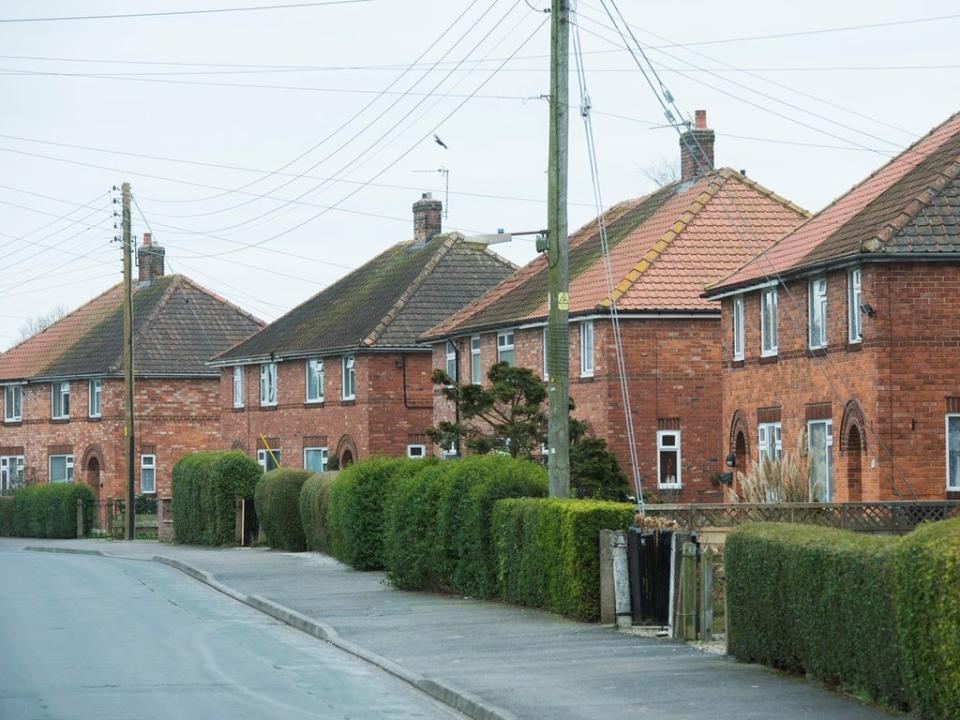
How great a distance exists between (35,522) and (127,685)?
44.6 meters

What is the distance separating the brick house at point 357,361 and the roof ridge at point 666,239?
10.9 m

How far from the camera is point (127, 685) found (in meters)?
15.4

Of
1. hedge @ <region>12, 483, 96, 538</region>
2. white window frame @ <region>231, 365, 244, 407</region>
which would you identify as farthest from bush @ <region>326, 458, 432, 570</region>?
white window frame @ <region>231, 365, 244, 407</region>

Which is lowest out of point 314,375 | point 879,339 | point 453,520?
point 453,520

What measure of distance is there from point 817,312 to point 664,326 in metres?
8.00

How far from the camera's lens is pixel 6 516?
60875 millimetres

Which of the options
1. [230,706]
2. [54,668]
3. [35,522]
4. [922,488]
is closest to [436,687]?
[230,706]

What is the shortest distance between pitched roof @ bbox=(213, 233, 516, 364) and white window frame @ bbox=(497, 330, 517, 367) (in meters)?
7.04

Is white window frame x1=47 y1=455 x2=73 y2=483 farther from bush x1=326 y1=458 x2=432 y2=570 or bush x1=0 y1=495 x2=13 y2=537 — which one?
bush x1=326 y1=458 x2=432 y2=570

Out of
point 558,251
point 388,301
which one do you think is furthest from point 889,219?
point 388,301

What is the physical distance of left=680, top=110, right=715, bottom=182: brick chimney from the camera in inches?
1909

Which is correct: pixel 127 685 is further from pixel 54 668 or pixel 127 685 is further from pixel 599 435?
pixel 599 435

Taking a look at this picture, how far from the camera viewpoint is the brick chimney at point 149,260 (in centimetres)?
7631

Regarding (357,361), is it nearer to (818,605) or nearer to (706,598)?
(706,598)
